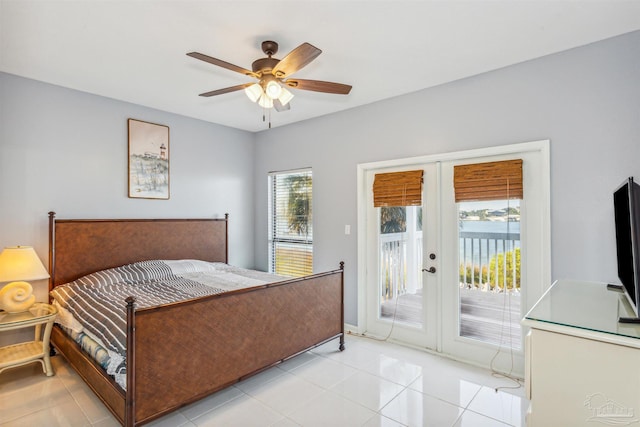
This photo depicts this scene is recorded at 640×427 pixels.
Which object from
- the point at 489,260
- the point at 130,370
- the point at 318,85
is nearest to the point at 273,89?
the point at 318,85

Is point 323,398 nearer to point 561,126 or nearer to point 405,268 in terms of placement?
point 405,268

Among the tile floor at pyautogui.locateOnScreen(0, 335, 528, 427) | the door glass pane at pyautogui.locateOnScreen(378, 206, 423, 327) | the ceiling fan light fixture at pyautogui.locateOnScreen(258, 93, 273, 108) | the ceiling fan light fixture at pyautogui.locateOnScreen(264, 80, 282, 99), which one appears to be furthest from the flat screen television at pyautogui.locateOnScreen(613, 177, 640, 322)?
the ceiling fan light fixture at pyautogui.locateOnScreen(258, 93, 273, 108)

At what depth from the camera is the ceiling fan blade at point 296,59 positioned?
6.22 feet

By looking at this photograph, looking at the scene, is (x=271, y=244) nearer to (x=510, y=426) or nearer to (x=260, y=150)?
(x=260, y=150)

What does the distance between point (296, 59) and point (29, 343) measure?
3361 mm

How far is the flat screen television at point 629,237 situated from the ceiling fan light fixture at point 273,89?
1.96 m

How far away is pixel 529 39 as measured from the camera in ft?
7.93

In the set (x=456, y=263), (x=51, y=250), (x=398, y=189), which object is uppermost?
(x=398, y=189)

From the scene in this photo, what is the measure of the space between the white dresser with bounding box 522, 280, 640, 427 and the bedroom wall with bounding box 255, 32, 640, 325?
1.42 metres

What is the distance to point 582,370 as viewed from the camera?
118 cm

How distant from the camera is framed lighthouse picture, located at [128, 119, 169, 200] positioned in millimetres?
3775

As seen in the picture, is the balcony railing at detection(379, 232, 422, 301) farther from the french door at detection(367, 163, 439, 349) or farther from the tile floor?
the tile floor

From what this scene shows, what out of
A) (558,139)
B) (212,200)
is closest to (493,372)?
(558,139)

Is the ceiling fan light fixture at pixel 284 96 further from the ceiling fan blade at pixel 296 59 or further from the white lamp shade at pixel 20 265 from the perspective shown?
the white lamp shade at pixel 20 265
